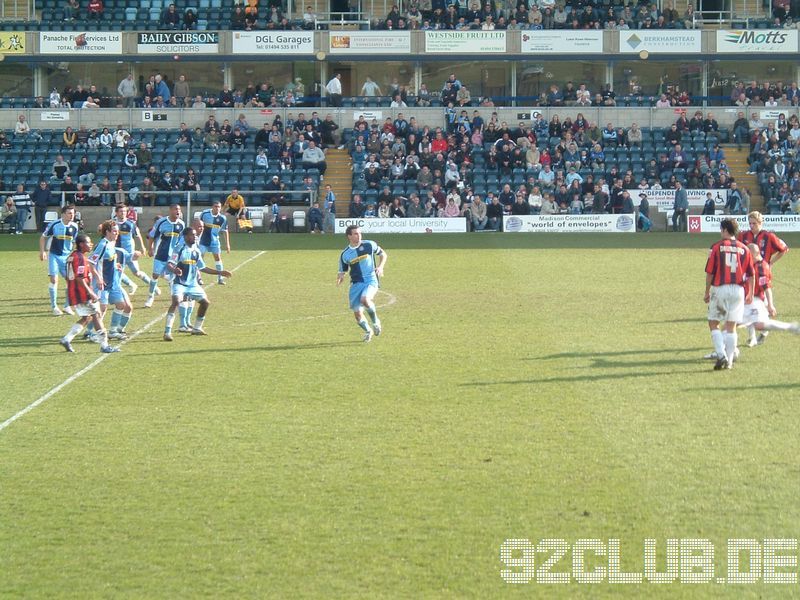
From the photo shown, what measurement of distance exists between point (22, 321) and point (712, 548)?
14.8m

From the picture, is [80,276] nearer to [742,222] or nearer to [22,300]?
[22,300]

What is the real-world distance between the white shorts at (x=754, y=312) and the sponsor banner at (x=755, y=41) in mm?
38986

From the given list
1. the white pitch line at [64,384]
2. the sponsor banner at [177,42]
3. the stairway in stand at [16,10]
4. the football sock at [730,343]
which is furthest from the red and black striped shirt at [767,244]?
the stairway in stand at [16,10]

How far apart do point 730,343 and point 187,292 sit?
27.1 feet

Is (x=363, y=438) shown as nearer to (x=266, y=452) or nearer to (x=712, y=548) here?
(x=266, y=452)

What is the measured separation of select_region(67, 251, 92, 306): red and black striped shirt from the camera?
16.4 meters

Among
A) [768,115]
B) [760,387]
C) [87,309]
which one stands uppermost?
[768,115]

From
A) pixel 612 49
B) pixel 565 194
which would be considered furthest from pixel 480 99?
pixel 565 194

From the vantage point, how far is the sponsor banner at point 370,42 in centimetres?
5156

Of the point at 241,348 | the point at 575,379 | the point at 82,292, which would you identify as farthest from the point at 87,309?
the point at 575,379

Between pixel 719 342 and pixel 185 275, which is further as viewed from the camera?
pixel 185 275

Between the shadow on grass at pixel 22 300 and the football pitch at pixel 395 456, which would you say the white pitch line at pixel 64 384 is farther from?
the shadow on grass at pixel 22 300

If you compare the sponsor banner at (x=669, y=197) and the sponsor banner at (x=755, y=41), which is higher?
the sponsor banner at (x=755, y=41)

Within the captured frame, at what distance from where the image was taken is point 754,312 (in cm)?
1525
